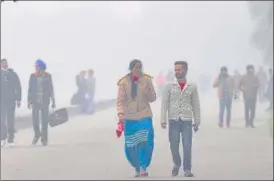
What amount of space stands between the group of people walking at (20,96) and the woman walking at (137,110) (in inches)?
31.5

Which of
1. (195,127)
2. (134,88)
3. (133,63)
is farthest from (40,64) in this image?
(195,127)

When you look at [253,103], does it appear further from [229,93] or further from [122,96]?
[122,96]

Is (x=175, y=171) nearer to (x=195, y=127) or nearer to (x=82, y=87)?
(x=195, y=127)

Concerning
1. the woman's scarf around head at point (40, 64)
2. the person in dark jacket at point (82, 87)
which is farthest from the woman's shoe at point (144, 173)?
the person in dark jacket at point (82, 87)

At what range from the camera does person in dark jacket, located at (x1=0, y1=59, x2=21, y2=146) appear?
4945mm

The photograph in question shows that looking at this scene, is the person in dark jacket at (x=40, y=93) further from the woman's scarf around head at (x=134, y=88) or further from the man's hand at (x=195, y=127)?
the man's hand at (x=195, y=127)

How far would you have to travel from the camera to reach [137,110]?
4375mm

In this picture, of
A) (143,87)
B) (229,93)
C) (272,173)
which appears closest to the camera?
(143,87)

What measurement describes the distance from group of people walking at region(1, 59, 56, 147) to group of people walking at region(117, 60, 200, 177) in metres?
0.82

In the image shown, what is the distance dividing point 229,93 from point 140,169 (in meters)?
2.24

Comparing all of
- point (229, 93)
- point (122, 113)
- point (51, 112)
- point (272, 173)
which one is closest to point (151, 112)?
point (122, 113)

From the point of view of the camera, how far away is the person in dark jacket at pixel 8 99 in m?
4.95

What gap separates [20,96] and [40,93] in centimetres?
37

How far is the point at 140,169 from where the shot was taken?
461cm
